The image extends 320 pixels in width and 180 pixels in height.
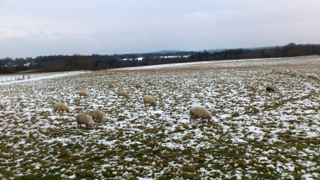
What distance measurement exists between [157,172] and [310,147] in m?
6.38

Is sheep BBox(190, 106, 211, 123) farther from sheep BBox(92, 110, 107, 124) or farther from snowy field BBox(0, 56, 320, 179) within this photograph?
sheep BBox(92, 110, 107, 124)

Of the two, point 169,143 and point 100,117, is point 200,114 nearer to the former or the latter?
point 169,143

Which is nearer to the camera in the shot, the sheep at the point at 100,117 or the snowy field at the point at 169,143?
the snowy field at the point at 169,143

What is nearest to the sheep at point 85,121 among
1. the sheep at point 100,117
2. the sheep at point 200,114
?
the sheep at point 100,117

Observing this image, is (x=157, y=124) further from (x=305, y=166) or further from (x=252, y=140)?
(x=305, y=166)

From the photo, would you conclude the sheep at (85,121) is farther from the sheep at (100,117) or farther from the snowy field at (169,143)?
the sheep at (100,117)

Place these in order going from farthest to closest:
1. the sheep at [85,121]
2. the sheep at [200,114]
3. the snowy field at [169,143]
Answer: the sheep at [200,114]
the sheep at [85,121]
the snowy field at [169,143]

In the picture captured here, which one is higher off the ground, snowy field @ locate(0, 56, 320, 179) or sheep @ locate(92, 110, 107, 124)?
sheep @ locate(92, 110, 107, 124)

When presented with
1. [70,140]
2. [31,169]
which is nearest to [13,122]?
[70,140]

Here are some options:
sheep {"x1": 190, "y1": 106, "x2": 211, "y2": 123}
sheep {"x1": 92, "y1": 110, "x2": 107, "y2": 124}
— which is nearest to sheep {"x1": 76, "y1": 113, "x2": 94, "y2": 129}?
sheep {"x1": 92, "y1": 110, "x2": 107, "y2": 124}

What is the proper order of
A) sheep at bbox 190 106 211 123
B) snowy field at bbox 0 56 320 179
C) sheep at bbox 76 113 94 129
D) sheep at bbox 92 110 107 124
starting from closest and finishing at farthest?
1. snowy field at bbox 0 56 320 179
2. sheep at bbox 76 113 94 129
3. sheep at bbox 190 106 211 123
4. sheep at bbox 92 110 107 124

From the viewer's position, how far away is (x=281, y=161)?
688 centimetres

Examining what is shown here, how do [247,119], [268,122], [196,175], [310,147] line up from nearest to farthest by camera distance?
[196,175] → [310,147] → [268,122] → [247,119]

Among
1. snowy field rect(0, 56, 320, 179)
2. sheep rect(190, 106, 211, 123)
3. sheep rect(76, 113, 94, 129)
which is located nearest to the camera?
A: snowy field rect(0, 56, 320, 179)
